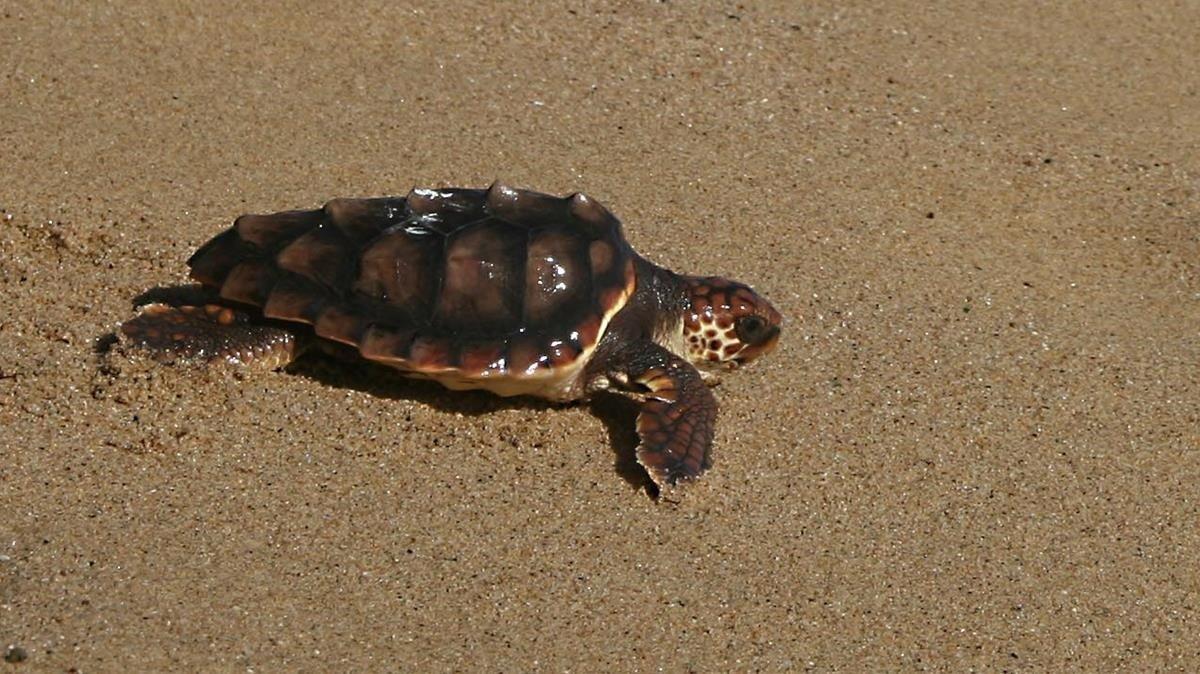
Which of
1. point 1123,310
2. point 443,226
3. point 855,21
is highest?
Result: point 443,226

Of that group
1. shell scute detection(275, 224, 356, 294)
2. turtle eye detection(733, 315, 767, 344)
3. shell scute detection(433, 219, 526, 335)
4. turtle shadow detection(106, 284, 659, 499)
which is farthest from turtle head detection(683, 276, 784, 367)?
shell scute detection(275, 224, 356, 294)

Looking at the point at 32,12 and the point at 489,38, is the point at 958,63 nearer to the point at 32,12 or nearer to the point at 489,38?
the point at 489,38

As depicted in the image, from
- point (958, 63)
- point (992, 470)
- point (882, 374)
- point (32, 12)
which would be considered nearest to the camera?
point (992, 470)

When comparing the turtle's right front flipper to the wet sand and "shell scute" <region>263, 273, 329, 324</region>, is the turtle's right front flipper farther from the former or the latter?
"shell scute" <region>263, 273, 329, 324</region>

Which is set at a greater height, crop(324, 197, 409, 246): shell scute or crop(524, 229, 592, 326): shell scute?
crop(324, 197, 409, 246): shell scute

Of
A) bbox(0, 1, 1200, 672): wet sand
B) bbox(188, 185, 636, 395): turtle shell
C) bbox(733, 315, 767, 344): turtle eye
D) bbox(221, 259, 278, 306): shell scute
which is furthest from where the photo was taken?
bbox(733, 315, 767, 344): turtle eye

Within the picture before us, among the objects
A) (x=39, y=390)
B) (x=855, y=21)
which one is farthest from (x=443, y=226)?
(x=855, y=21)

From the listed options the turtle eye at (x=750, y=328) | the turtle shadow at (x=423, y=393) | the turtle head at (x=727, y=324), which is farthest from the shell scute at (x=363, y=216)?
the turtle eye at (x=750, y=328)
